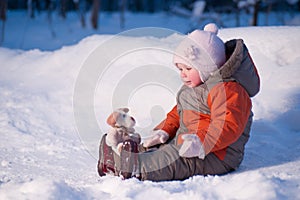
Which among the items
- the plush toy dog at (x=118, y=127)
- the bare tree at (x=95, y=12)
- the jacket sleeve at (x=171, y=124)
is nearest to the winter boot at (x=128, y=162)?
the plush toy dog at (x=118, y=127)

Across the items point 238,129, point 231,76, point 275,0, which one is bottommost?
point 275,0

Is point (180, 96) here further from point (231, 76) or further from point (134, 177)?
point (134, 177)

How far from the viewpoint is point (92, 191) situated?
1843 millimetres

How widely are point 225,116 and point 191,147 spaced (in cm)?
20

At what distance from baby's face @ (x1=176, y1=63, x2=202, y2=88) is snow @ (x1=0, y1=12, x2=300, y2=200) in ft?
1.45

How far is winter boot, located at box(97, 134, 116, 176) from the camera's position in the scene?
202 centimetres

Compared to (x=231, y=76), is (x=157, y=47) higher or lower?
lower

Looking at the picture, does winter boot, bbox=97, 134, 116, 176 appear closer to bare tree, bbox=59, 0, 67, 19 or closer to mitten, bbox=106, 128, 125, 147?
mitten, bbox=106, 128, 125, 147

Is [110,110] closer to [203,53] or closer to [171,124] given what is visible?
[171,124]

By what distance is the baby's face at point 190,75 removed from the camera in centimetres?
205

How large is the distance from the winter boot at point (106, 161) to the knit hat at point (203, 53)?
0.52 metres

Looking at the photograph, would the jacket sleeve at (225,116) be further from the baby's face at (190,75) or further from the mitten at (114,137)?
the mitten at (114,137)

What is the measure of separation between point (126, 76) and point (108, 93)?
199mm

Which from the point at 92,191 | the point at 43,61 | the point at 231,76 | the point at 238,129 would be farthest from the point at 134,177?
the point at 43,61
